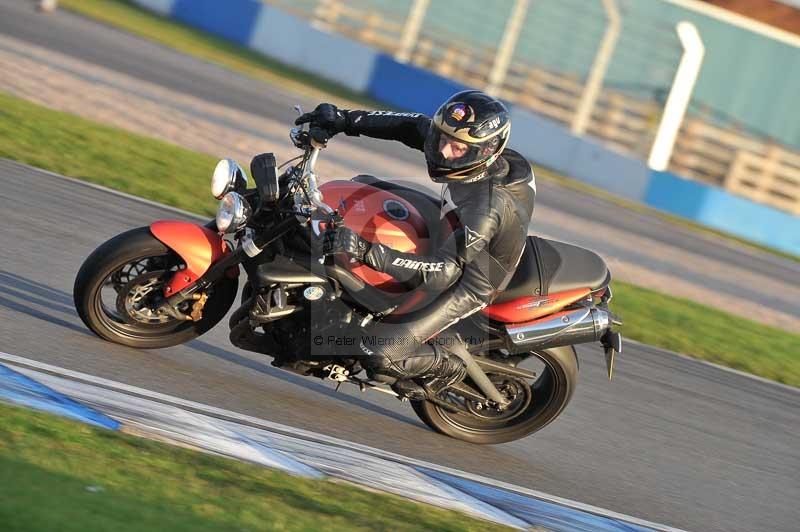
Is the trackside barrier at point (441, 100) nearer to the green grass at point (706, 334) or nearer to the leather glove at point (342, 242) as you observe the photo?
the green grass at point (706, 334)

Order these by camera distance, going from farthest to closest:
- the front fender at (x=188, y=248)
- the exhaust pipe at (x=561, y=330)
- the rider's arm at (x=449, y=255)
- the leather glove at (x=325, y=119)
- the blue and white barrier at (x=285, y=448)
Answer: the exhaust pipe at (x=561, y=330) < the leather glove at (x=325, y=119) < the front fender at (x=188, y=248) < the rider's arm at (x=449, y=255) < the blue and white barrier at (x=285, y=448)

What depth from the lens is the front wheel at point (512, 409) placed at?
20.3ft

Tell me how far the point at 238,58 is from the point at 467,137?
73.1ft

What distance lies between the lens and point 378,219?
553 cm

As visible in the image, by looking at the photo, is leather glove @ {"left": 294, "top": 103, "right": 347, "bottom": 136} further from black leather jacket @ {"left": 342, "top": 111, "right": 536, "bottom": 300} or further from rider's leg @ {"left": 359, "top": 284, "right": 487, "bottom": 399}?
rider's leg @ {"left": 359, "top": 284, "right": 487, "bottom": 399}

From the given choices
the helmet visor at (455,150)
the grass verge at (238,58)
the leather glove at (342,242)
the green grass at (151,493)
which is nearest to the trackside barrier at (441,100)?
the grass verge at (238,58)

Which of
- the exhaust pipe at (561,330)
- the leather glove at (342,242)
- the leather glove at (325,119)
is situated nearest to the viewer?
the leather glove at (342,242)

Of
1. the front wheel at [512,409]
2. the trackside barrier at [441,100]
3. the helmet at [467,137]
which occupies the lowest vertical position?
the front wheel at [512,409]

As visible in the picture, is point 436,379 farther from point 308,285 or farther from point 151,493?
point 151,493


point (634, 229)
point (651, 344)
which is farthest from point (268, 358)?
point (634, 229)

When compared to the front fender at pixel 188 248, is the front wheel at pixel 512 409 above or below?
below

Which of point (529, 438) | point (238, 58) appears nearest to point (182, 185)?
point (529, 438)

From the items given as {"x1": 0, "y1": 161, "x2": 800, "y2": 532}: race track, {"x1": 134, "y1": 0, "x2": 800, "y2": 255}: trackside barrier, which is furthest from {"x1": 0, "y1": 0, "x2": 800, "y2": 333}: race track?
{"x1": 0, "y1": 161, "x2": 800, "y2": 532}: race track

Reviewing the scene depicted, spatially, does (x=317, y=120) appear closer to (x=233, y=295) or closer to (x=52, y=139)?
(x=233, y=295)
